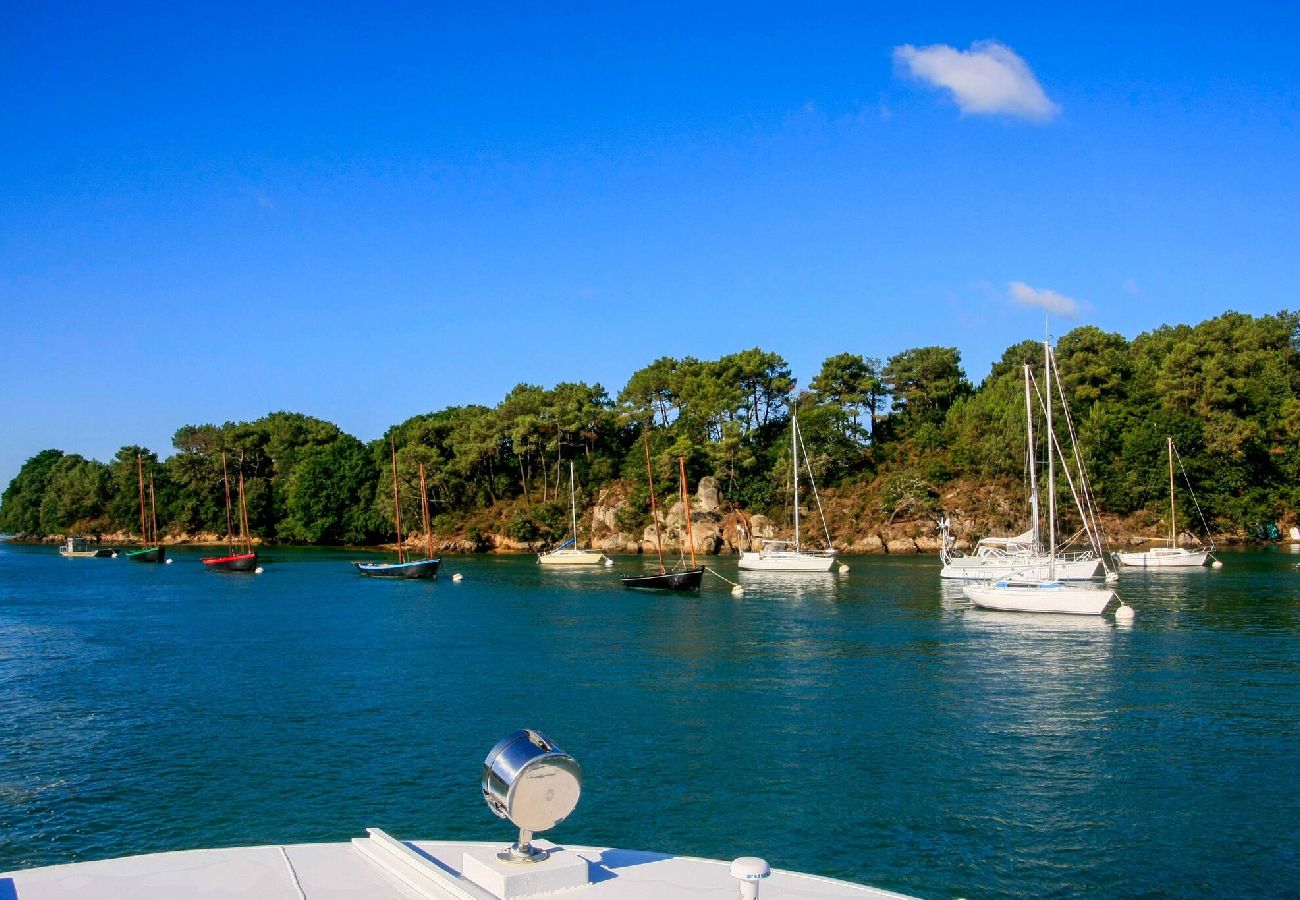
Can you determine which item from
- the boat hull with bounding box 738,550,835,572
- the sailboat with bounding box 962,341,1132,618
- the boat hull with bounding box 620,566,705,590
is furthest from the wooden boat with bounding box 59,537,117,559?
the sailboat with bounding box 962,341,1132,618

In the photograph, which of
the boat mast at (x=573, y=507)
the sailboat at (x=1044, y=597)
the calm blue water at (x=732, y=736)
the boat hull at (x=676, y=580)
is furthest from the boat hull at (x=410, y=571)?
the sailboat at (x=1044, y=597)

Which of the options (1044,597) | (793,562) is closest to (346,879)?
(1044,597)

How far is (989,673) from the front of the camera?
29.5 meters

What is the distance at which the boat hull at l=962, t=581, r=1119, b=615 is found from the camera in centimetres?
4097

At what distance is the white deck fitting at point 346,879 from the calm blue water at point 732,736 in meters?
7.37

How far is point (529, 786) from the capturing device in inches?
271

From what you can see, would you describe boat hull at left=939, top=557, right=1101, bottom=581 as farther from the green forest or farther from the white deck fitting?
the white deck fitting

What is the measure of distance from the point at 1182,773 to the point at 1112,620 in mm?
23316

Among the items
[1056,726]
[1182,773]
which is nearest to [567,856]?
[1182,773]

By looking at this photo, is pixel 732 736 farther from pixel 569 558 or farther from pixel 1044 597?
pixel 569 558

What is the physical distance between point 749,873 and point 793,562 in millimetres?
62565

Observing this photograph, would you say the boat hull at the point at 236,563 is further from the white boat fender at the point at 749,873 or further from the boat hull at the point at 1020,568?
the white boat fender at the point at 749,873

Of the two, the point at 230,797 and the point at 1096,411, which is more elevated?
the point at 1096,411

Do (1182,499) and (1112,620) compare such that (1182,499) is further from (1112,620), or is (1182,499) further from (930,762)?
(930,762)
